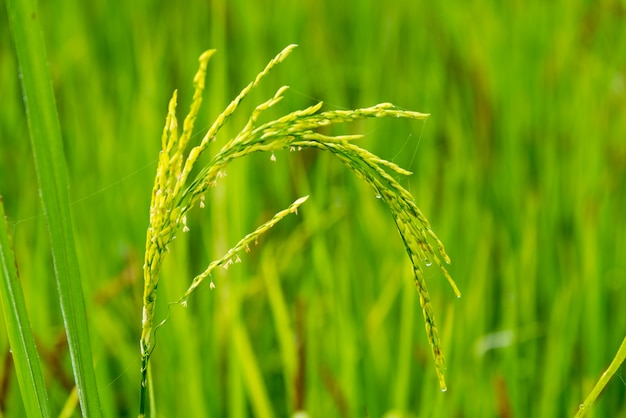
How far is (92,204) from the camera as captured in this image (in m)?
1.46

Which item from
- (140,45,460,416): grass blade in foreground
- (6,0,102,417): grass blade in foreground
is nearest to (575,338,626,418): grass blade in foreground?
(140,45,460,416): grass blade in foreground

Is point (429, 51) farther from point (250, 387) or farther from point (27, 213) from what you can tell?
point (250, 387)

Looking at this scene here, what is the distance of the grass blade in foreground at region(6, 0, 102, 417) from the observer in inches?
14.9

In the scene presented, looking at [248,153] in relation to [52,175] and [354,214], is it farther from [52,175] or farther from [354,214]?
[354,214]

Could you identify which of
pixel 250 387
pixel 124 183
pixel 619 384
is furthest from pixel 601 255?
pixel 124 183

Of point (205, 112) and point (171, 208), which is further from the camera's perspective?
point (205, 112)

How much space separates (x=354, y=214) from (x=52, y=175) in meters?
0.98

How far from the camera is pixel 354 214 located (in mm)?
1352

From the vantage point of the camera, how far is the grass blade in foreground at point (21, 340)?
417mm

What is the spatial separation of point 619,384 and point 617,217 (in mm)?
462

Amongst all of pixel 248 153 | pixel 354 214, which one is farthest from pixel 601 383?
pixel 354 214

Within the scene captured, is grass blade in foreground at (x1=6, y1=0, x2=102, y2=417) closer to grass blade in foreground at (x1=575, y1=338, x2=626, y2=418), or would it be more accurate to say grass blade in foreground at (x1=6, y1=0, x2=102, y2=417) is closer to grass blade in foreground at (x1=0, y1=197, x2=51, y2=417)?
grass blade in foreground at (x1=0, y1=197, x2=51, y2=417)

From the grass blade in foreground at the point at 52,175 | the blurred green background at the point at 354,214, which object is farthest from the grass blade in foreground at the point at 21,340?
the blurred green background at the point at 354,214

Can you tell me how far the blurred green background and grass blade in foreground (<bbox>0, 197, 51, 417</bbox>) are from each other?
211 mm
